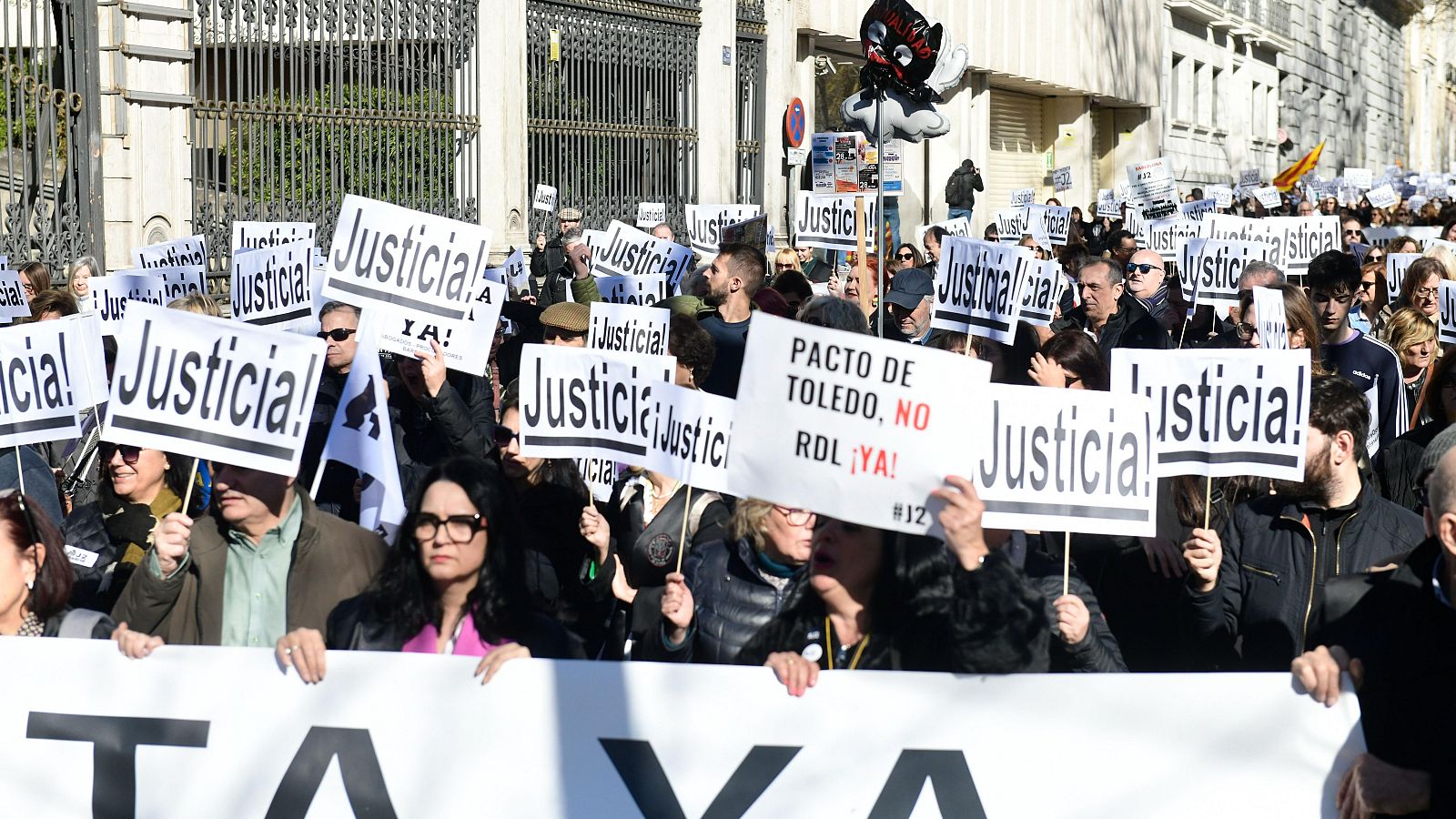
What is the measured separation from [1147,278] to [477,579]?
6879 mm

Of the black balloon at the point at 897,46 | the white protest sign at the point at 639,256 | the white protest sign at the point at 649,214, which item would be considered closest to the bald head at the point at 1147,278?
Answer: the black balloon at the point at 897,46

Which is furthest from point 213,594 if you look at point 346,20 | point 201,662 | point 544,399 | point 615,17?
point 615,17

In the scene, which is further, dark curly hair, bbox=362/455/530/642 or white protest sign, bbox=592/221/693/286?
white protest sign, bbox=592/221/693/286

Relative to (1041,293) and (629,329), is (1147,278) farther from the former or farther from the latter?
(629,329)

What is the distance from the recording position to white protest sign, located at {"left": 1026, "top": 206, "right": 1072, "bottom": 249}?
56.4 feet

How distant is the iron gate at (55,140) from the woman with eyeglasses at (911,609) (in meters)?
10.5

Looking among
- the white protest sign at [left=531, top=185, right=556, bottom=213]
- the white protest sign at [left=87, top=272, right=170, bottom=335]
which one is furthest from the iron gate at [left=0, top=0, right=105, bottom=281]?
the white protest sign at [left=531, top=185, right=556, bottom=213]

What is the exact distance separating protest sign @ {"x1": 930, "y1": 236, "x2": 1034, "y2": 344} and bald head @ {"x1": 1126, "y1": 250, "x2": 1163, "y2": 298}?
4.18ft

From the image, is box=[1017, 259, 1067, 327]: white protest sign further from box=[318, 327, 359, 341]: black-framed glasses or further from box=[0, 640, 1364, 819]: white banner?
box=[0, 640, 1364, 819]: white banner

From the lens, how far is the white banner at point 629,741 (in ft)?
12.0

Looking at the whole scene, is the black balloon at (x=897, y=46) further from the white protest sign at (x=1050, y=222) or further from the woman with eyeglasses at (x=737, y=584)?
the woman with eyeglasses at (x=737, y=584)

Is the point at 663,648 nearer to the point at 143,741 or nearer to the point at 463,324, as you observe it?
the point at 143,741

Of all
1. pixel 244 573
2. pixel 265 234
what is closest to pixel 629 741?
pixel 244 573

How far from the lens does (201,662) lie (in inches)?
155
